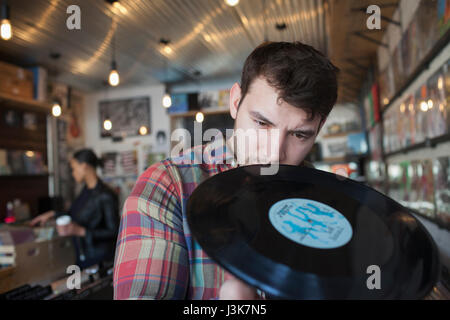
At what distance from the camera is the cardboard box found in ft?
11.6

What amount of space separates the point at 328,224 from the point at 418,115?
156cm

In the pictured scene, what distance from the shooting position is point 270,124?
2.34 ft

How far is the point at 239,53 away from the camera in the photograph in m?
4.03

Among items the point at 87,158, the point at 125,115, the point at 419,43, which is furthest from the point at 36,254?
the point at 125,115

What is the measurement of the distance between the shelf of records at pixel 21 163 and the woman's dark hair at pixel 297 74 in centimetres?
403

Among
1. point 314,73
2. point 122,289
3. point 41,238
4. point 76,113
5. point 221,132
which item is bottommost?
point 41,238

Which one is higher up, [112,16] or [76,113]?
[112,16]

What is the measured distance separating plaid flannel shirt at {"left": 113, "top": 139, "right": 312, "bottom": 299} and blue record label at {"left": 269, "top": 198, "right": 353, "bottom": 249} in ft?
0.40

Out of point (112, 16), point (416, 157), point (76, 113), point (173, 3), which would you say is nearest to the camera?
point (416, 157)

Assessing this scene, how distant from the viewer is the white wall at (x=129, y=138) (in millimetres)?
5469

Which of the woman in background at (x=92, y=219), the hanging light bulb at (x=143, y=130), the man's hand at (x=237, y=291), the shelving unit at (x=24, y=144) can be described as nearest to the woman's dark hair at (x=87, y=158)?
the woman in background at (x=92, y=219)

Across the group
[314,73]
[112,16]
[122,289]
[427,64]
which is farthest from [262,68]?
[112,16]

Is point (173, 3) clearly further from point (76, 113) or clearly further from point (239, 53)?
point (76, 113)

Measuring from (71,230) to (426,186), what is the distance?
7.38 feet
